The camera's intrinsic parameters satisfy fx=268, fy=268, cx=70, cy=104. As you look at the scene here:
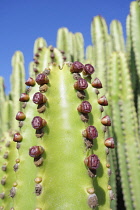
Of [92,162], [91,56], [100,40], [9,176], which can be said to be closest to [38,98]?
[92,162]

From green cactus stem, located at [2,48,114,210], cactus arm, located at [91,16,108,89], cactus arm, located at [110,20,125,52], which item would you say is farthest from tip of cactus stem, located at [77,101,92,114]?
cactus arm, located at [110,20,125,52]

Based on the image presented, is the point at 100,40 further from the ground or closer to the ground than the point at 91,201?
further from the ground

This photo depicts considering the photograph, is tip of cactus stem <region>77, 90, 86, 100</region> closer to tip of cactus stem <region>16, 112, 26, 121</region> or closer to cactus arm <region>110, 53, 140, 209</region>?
tip of cactus stem <region>16, 112, 26, 121</region>

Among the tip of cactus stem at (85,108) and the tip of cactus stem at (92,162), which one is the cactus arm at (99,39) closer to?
the tip of cactus stem at (85,108)

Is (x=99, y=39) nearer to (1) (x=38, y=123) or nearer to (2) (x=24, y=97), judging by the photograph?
(2) (x=24, y=97)

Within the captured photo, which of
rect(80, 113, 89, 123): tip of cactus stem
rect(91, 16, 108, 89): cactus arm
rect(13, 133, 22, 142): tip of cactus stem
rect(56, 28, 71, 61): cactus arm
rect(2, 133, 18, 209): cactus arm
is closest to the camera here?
rect(80, 113, 89, 123): tip of cactus stem

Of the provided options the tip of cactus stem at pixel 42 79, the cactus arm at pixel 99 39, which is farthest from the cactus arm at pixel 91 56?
the tip of cactus stem at pixel 42 79

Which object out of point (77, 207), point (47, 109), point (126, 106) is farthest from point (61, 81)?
point (126, 106)
